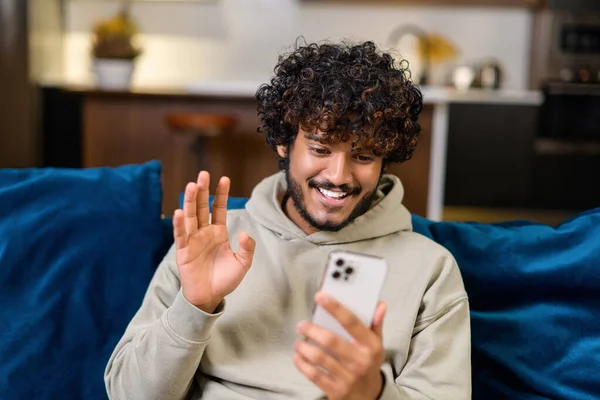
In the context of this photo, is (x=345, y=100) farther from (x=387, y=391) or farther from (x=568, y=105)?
(x=568, y=105)

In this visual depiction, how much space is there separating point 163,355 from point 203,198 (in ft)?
0.77

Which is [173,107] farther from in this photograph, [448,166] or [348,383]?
[348,383]

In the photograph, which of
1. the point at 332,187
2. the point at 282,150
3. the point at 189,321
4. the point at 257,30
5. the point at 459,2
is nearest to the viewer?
the point at 189,321

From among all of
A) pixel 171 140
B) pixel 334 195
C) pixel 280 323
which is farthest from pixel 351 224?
pixel 171 140

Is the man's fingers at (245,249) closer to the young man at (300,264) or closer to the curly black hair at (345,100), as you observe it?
the young man at (300,264)

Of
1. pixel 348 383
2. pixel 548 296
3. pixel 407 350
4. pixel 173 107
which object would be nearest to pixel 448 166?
pixel 173 107

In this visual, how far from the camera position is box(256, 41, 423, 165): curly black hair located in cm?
116

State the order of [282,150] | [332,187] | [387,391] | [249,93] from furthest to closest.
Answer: [249,93] < [282,150] < [332,187] < [387,391]

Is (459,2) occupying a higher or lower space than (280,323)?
higher

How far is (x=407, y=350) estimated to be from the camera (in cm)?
114

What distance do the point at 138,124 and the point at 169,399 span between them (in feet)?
8.93

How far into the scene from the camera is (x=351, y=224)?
125 centimetres

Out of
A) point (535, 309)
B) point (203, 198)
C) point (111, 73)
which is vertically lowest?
point (535, 309)

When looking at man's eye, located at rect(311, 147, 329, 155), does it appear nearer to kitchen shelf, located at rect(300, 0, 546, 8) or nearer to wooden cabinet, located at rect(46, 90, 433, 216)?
wooden cabinet, located at rect(46, 90, 433, 216)
